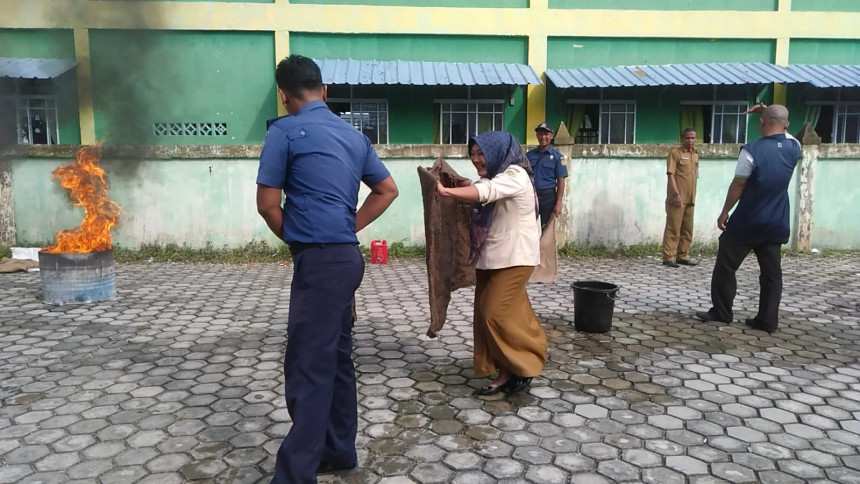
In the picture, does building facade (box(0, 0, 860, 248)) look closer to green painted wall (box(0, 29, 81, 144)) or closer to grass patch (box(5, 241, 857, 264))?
green painted wall (box(0, 29, 81, 144))

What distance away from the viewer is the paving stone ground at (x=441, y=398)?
3135 mm

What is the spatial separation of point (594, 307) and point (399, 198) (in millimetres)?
5120

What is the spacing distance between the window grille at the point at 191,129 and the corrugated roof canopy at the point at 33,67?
6.11ft

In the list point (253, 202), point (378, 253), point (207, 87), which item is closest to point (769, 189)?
point (378, 253)

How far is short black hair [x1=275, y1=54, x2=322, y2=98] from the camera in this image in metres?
2.78

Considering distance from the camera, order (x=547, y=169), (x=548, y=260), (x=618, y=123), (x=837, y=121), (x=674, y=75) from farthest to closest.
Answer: (x=837, y=121) < (x=618, y=123) < (x=674, y=75) < (x=547, y=169) < (x=548, y=260)

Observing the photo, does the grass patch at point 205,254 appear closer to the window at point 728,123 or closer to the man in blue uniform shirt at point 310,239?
the man in blue uniform shirt at point 310,239

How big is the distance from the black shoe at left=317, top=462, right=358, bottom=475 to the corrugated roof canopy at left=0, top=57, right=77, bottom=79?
32.1ft

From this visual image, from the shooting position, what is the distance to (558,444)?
133 inches

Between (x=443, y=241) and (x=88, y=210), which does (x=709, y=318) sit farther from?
Result: (x=88, y=210)

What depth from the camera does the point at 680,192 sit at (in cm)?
887

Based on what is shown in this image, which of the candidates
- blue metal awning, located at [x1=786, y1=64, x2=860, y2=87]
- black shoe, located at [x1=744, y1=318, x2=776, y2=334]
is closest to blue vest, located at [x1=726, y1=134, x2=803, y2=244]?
black shoe, located at [x1=744, y1=318, x2=776, y2=334]

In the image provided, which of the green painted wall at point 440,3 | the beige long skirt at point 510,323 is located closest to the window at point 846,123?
the green painted wall at point 440,3

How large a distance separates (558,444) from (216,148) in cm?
802
